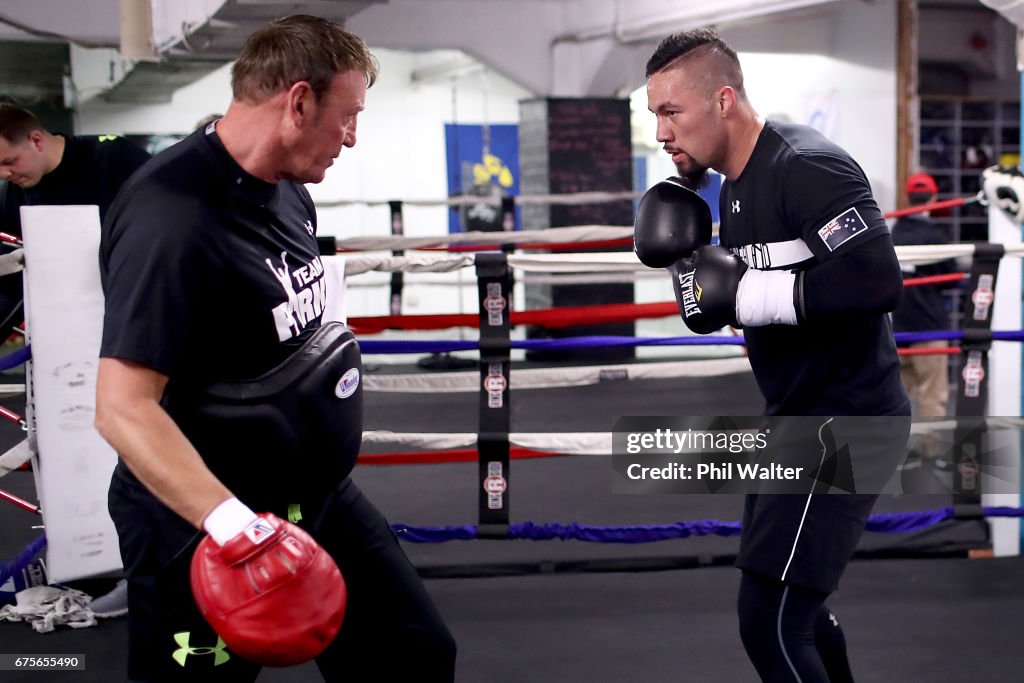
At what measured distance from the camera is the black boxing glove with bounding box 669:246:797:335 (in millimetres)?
1679

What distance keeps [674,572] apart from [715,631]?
47 centimetres

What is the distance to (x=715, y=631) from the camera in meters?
2.60

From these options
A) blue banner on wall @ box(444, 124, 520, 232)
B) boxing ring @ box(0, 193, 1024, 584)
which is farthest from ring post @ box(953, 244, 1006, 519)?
blue banner on wall @ box(444, 124, 520, 232)

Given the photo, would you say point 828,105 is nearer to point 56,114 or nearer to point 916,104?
point 916,104

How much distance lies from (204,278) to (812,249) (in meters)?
0.94

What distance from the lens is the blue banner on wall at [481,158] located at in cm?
958

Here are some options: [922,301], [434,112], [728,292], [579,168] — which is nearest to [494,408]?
[728,292]

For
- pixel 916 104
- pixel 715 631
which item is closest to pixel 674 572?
pixel 715 631

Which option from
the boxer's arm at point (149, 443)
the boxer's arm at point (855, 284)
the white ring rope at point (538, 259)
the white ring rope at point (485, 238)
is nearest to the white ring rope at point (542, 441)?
the white ring rope at point (538, 259)

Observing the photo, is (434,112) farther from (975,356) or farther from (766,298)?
(766,298)

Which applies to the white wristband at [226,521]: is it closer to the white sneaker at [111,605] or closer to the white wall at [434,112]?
the white sneaker at [111,605]

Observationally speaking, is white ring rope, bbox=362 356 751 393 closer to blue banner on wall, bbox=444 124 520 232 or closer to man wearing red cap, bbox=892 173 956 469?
man wearing red cap, bbox=892 173 956 469

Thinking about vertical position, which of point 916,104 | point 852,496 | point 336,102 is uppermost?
point 916,104

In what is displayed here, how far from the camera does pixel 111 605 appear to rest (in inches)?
105
